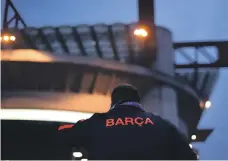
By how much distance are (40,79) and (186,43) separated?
1023 cm

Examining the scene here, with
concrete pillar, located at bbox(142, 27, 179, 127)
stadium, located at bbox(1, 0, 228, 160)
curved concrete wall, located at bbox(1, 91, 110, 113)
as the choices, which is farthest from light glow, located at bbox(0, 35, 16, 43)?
concrete pillar, located at bbox(142, 27, 179, 127)

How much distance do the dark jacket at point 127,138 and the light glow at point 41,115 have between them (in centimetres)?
1650

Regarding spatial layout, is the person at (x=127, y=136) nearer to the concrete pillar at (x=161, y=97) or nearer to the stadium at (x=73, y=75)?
the stadium at (x=73, y=75)

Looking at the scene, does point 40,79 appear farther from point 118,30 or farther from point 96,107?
point 118,30

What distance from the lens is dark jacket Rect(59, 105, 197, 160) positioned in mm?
3096

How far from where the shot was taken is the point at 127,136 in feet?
10.4

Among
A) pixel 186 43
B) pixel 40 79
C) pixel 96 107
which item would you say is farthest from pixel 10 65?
pixel 186 43

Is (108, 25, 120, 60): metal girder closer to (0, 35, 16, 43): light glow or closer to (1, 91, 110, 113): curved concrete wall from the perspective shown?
(1, 91, 110, 113): curved concrete wall

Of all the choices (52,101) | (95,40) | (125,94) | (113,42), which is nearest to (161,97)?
(113,42)

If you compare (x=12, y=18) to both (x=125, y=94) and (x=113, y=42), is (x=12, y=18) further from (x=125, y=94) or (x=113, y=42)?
(x=125, y=94)

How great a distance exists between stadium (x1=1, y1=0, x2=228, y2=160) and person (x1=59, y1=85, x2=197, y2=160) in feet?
52.9

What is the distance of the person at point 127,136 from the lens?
122 inches

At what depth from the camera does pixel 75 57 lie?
20.6m

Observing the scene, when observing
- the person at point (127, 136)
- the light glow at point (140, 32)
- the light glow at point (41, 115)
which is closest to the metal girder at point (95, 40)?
the light glow at point (140, 32)
